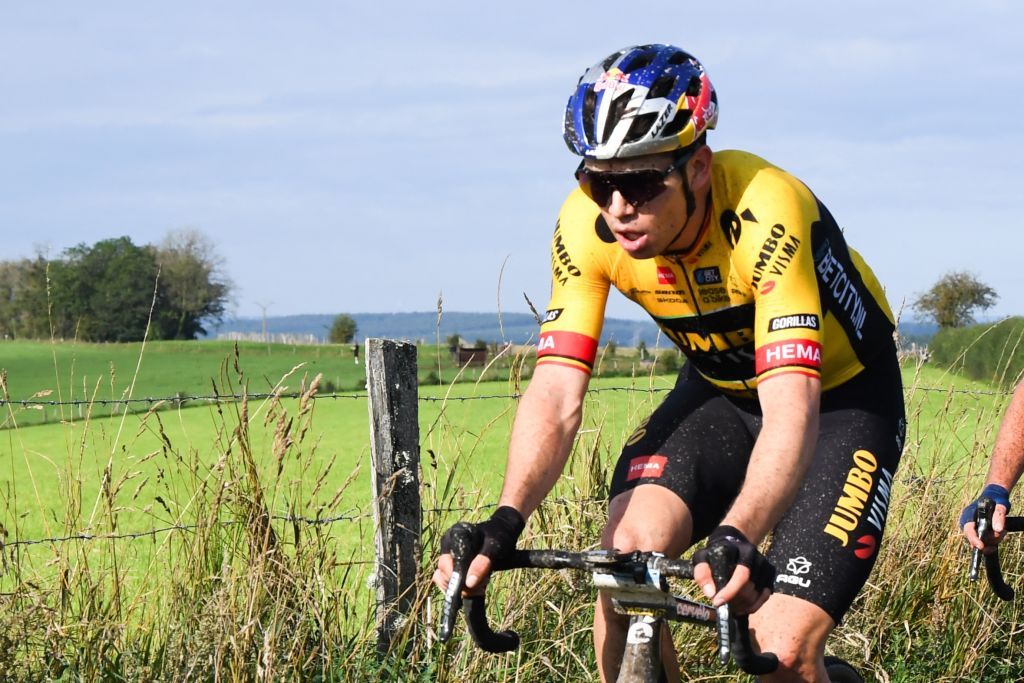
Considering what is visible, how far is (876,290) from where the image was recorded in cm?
380

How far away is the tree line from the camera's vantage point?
368 feet

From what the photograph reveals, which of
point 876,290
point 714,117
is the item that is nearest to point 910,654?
point 876,290

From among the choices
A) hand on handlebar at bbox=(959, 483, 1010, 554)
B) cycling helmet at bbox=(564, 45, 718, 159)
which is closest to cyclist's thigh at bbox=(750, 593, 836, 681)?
hand on handlebar at bbox=(959, 483, 1010, 554)

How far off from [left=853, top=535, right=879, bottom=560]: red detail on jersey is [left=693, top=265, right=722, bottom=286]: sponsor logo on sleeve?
0.82m

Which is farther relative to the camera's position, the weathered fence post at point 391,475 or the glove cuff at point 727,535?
the weathered fence post at point 391,475

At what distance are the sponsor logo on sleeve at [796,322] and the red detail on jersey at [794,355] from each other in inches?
1.6

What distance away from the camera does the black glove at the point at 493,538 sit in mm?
2682

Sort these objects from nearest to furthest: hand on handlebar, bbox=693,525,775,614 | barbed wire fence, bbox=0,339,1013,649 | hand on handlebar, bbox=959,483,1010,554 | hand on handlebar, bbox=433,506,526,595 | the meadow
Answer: hand on handlebar, bbox=693,525,775,614 → hand on handlebar, bbox=433,506,526,595 → hand on handlebar, bbox=959,483,1010,554 → the meadow → barbed wire fence, bbox=0,339,1013,649

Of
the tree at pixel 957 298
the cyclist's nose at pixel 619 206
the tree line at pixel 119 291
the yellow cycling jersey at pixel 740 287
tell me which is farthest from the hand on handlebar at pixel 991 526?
the tree line at pixel 119 291

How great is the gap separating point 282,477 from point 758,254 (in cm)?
215

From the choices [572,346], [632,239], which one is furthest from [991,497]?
[632,239]

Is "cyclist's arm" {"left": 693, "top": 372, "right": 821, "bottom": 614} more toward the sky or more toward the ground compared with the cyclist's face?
more toward the ground

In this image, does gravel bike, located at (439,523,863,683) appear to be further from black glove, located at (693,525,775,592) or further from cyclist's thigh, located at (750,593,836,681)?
cyclist's thigh, located at (750,593,836,681)

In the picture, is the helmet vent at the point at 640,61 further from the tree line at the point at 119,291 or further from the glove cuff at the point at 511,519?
the tree line at the point at 119,291
